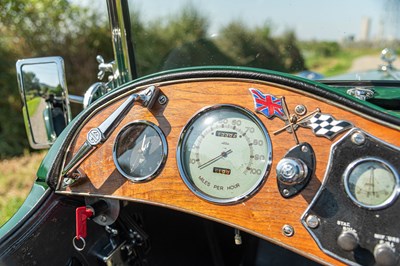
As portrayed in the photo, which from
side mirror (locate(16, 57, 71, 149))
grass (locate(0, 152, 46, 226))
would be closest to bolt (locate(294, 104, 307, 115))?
side mirror (locate(16, 57, 71, 149))

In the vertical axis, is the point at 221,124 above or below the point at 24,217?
above

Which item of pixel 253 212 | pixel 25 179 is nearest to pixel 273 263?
pixel 253 212

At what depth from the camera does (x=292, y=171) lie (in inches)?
51.8

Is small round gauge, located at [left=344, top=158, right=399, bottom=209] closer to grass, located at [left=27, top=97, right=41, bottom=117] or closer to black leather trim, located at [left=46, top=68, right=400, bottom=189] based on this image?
black leather trim, located at [left=46, top=68, right=400, bottom=189]

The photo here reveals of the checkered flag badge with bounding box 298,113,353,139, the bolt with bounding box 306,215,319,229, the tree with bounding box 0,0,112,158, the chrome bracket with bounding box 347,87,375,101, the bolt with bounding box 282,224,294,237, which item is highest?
the checkered flag badge with bounding box 298,113,353,139

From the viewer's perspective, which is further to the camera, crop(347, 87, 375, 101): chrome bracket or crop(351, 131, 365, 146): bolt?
crop(347, 87, 375, 101): chrome bracket

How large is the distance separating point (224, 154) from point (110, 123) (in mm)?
422

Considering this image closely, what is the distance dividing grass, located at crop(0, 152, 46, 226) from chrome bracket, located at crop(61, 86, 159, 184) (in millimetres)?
2876

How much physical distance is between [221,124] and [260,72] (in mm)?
212

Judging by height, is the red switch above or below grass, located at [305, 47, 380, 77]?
below

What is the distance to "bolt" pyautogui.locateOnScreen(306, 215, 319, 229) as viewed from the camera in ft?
4.36

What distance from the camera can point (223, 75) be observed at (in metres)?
1.47

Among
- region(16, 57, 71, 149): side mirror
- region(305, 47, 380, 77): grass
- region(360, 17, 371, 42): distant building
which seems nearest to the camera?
region(16, 57, 71, 149): side mirror

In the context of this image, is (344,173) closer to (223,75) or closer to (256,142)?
(256,142)
